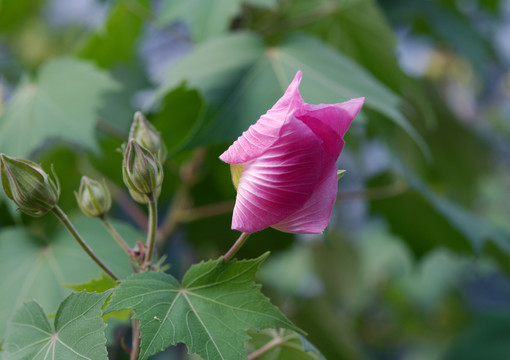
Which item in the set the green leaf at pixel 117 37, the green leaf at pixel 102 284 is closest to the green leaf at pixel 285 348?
the green leaf at pixel 102 284

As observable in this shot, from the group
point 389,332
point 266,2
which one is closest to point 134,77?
point 266,2

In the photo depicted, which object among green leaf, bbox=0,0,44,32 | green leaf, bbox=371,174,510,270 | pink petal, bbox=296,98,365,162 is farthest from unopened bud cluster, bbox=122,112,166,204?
green leaf, bbox=0,0,44,32

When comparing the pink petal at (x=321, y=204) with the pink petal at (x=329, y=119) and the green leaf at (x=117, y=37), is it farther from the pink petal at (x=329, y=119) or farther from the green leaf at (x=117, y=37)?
the green leaf at (x=117, y=37)

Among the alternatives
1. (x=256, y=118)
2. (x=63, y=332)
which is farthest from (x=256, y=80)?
(x=63, y=332)

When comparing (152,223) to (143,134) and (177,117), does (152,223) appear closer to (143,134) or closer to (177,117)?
(143,134)

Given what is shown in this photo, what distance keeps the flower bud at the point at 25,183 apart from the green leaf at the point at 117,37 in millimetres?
544

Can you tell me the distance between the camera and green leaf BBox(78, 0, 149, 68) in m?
0.83

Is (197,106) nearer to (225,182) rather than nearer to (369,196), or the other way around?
(225,182)

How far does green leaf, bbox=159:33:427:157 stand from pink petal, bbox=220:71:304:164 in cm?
21

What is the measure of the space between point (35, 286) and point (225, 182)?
1.00 ft

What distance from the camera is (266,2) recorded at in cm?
59

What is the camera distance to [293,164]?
27 cm

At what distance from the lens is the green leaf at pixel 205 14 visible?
60 cm

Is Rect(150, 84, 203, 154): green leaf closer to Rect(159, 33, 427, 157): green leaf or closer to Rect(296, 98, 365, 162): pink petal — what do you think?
Rect(159, 33, 427, 157): green leaf
